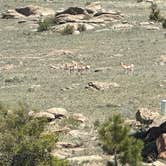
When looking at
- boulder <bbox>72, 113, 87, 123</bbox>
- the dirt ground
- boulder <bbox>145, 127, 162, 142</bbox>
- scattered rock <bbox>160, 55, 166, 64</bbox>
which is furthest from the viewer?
scattered rock <bbox>160, 55, 166, 64</bbox>

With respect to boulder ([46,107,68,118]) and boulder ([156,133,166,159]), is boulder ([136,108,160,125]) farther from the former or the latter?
boulder ([46,107,68,118])

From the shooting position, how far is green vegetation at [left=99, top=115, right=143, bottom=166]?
19.6 m

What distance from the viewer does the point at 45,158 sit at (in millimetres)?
19141

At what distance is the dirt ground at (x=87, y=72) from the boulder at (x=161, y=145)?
Answer: 7.65 m

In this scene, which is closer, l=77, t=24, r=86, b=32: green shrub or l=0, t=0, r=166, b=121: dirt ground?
l=0, t=0, r=166, b=121: dirt ground

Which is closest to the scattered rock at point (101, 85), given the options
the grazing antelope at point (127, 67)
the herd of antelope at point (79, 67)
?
the grazing antelope at point (127, 67)

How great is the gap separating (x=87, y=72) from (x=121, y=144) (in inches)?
896

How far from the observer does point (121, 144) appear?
19812mm

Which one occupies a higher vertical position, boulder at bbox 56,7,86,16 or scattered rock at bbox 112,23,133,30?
boulder at bbox 56,7,86,16

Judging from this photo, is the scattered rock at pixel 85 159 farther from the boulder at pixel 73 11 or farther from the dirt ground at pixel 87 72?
the boulder at pixel 73 11

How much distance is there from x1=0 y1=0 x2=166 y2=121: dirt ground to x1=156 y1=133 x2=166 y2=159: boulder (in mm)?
7647

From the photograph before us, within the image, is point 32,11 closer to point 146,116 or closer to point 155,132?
point 146,116

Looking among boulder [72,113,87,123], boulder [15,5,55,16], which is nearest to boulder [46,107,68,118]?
boulder [72,113,87,123]

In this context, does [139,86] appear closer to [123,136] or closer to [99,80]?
[99,80]
